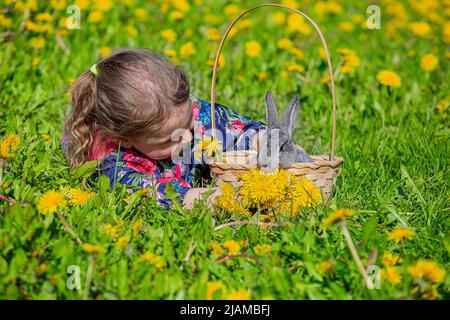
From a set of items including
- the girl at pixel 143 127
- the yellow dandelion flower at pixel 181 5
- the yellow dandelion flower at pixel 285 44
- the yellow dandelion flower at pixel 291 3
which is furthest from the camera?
the yellow dandelion flower at pixel 291 3

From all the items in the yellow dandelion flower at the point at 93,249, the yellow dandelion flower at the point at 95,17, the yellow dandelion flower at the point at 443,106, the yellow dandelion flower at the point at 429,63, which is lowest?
the yellow dandelion flower at the point at 93,249

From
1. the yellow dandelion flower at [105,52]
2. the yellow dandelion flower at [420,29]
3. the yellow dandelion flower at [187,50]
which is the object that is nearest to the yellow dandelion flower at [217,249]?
the yellow dandelion flower at [187,50]

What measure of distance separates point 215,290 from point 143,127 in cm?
88

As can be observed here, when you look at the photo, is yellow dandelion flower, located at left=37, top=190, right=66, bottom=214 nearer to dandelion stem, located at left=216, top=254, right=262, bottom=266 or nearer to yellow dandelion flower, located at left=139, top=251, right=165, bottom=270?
yellow dandelion flower, located at left=139, top=251, right=165, bottom=270

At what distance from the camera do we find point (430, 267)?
1556 mm

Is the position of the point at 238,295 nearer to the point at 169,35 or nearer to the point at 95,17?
the point at 169,35

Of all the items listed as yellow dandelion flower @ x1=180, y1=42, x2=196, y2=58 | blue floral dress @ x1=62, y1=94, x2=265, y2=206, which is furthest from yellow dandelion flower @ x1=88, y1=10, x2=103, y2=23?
blue floral dress @ x1=62, y1=94, x2=265, y2=206

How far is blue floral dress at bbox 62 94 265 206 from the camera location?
7.87 feet

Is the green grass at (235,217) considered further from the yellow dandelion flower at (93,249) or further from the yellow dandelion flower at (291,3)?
the yellow dandelion flower at (291,3)

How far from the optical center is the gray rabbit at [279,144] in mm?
2068

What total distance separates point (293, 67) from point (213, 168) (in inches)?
54.5

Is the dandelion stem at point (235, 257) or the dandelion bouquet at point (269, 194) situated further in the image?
the dandelion bouquet at point (269, 194)

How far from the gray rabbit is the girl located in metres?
0.22
